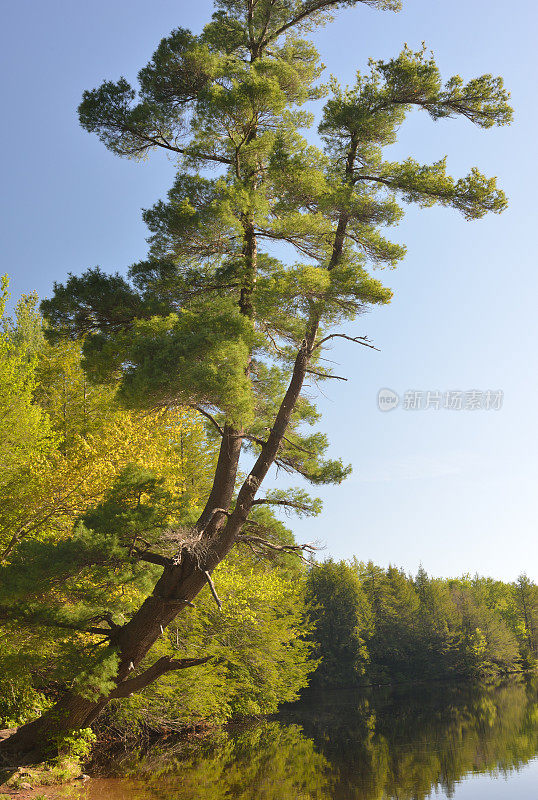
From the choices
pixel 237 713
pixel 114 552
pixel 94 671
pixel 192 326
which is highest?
pixel 192 326

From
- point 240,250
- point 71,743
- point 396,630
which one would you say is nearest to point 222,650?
point 71,743

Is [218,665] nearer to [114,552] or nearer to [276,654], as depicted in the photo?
[276,654]

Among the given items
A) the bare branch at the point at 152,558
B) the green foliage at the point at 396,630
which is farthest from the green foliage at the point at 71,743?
the green foliage at the point at 396,630

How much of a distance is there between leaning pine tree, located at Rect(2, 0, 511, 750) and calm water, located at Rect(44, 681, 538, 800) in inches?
123

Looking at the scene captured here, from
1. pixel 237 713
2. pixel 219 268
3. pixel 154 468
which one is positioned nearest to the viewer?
pixel 219 268

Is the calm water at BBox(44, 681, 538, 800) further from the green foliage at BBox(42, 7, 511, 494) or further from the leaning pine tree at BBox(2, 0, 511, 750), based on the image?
the green foliage at BBox(42, 7, 511, 494)

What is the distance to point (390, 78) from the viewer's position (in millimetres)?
10633

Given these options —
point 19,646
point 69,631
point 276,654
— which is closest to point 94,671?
point 69,631

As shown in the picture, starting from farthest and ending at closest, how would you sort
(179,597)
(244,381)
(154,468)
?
(154,468)
(179,597)
(244,381)

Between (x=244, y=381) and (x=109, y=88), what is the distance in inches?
274

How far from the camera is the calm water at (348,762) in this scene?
11914mm

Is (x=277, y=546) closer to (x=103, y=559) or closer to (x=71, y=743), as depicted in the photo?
(x=103, y=559)

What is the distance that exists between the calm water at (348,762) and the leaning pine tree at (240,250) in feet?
10.2

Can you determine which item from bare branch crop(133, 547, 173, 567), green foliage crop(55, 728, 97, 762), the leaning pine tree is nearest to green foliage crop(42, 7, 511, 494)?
the leaning pine tree
